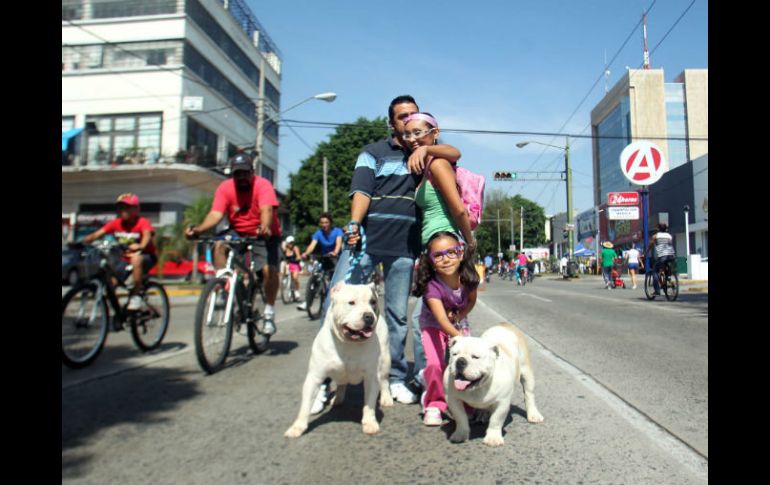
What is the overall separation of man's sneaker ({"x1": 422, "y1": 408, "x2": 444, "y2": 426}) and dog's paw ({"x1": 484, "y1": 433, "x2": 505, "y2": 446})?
384mm

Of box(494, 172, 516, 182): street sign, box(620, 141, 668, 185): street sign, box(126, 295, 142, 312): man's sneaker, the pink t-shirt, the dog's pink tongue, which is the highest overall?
box(494, 172, 516, 182): street sign

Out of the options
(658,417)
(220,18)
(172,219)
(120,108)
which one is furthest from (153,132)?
(658,417)

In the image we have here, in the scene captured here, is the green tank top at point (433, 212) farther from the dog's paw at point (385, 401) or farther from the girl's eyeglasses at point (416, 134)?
the dog's paw at point (385, 401)

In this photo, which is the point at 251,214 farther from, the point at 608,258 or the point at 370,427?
the point at 608,258

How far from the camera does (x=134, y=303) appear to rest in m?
5.22

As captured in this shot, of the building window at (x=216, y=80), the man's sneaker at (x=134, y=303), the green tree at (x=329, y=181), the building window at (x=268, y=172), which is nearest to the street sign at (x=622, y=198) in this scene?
the green tree at (x=329, y=181)

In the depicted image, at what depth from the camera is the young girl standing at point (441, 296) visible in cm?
299

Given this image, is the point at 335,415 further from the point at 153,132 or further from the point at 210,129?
the point at 210,129

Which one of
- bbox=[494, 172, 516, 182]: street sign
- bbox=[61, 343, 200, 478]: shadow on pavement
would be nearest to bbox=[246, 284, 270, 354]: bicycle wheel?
bbox=[61, 343, 200, 478]: shadow on pavement

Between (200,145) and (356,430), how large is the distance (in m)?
30.3

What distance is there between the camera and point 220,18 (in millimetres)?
33188

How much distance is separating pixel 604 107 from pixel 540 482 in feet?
222

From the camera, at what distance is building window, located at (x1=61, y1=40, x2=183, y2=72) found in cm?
2898

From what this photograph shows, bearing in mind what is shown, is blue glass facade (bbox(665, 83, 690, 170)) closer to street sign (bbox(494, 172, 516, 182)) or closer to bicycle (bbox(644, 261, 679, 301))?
street sign (bbox(494, 172, 516, 182))
